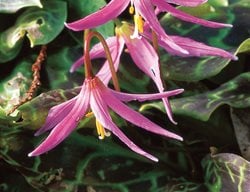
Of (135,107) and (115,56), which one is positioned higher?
(115,56)

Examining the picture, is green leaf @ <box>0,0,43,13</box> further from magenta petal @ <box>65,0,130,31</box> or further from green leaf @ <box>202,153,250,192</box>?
green leaf @ <box>202,153,250,192</box>

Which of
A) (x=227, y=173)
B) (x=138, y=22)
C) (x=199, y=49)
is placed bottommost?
(x=227, y=173)

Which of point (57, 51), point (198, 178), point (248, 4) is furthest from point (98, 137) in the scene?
point (248, 4)

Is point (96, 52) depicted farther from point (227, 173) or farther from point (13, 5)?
point (227, 173)

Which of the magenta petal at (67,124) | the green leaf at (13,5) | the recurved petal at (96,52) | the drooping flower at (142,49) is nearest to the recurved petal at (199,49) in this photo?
the drooping flower at (142,49)

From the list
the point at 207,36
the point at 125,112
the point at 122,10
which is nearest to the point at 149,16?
the point at 122,10

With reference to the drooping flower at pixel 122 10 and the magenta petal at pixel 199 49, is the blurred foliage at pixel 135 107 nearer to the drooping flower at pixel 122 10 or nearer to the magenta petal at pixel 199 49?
the magenta petal at pixel 199 49

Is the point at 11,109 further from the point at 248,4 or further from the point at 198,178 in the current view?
the point at 248,4
